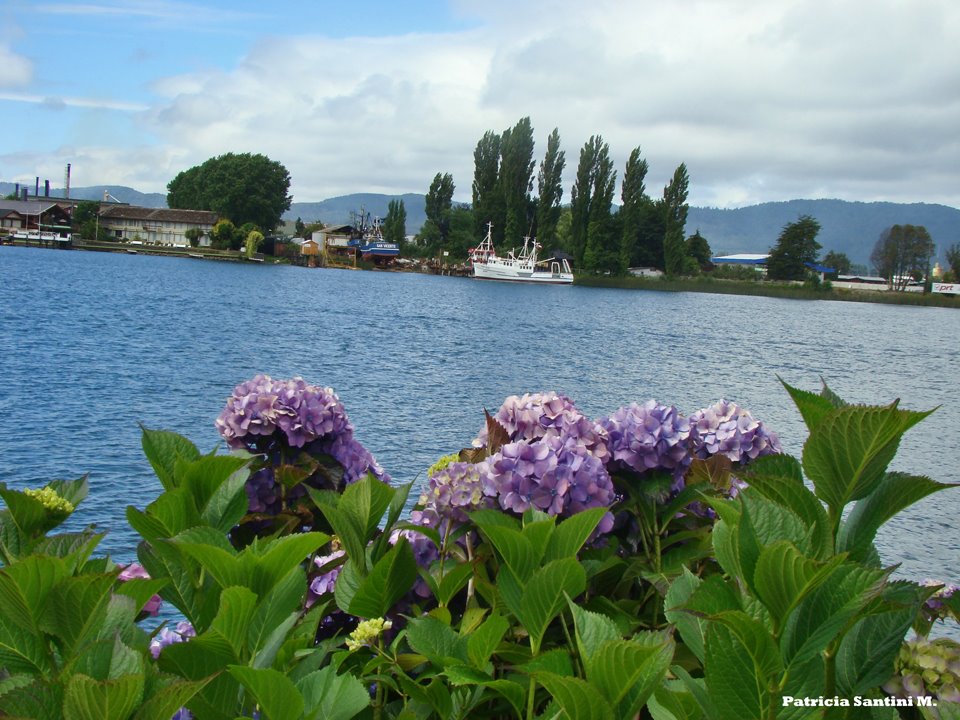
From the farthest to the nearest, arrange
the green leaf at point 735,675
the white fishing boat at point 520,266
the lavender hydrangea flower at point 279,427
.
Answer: the white fishing boat at point 520,266
the lavender hydrangea flower at point 279,427
the green leaf at point 735,675

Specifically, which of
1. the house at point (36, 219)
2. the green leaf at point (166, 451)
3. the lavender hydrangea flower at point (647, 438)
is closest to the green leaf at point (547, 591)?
the green leaf at point (166, 451)

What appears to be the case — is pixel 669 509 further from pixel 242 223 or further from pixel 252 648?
pixel 242 223

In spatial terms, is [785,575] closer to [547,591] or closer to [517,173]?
[547,591]

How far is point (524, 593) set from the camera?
142 cm

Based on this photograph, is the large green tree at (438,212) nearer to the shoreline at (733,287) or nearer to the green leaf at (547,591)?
the shoreline at (733,287)

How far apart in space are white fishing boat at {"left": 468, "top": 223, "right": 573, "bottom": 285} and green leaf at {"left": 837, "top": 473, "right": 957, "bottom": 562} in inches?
3597

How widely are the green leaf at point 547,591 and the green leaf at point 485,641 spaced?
5cm

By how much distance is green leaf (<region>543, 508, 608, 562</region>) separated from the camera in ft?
4.89

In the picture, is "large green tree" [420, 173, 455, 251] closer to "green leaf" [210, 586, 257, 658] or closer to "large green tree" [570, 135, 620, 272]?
"large green tree" [570, 135, 620, 272]

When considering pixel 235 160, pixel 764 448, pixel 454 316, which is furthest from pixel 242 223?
pixel 764 448

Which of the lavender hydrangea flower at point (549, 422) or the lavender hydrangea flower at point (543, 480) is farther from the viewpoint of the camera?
the lavender hydrangea flower at point (549, 422)

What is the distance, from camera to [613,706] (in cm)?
105

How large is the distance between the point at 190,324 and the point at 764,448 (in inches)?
1335

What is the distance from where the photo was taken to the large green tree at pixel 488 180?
9112 cm
